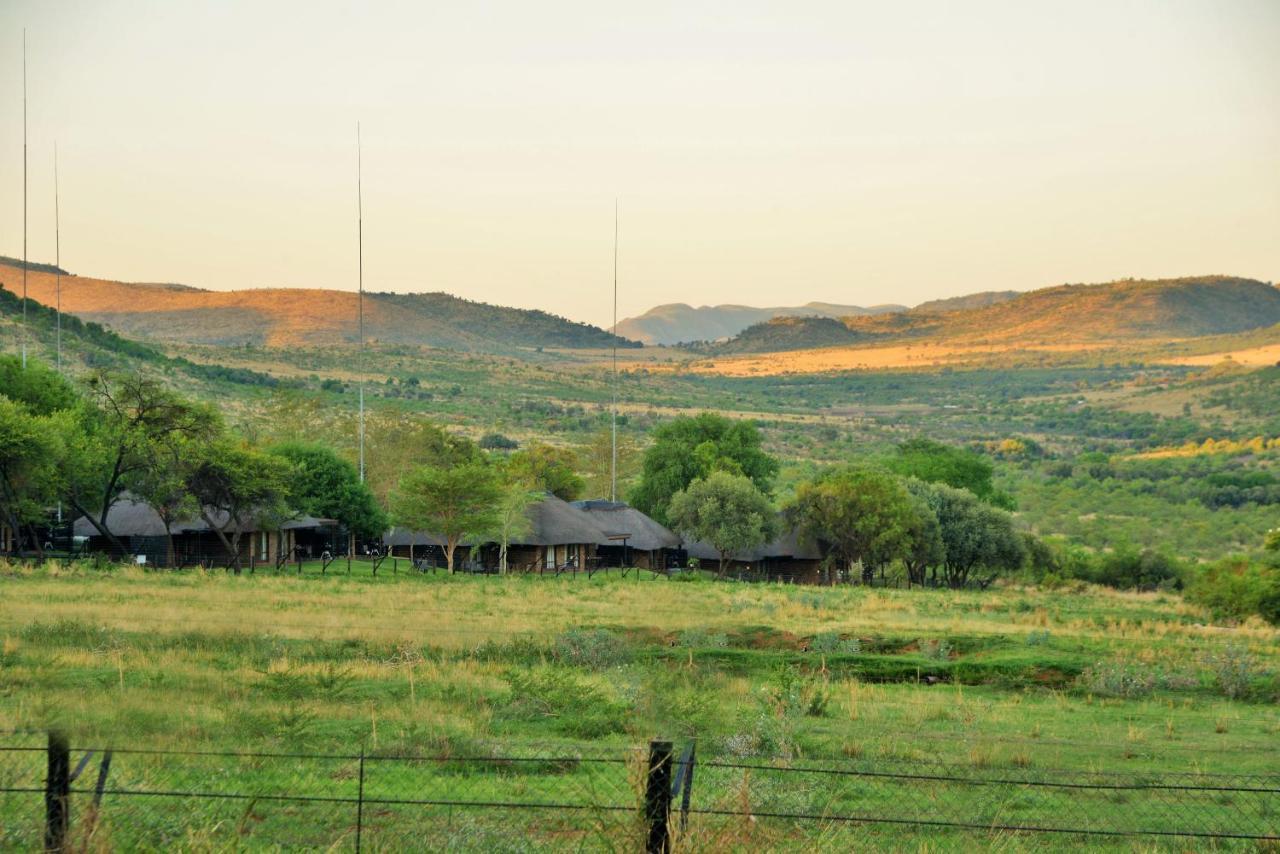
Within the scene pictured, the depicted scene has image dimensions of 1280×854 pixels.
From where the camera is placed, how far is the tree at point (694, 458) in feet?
224

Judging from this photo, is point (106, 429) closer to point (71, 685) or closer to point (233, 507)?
point (233, 507)

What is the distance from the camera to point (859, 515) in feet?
194

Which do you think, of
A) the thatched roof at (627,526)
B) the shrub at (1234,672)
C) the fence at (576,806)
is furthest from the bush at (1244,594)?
the fence at (576,806)

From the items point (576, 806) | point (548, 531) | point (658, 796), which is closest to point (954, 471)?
point (548, 531)

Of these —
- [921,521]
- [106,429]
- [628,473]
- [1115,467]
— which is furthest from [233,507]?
[1115,467]

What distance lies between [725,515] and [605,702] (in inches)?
1656

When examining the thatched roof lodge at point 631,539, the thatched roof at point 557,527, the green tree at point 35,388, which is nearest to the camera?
the green tree at point 35,388

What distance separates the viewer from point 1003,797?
12.4 metres

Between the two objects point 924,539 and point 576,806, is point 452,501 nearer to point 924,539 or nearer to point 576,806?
point 924,539

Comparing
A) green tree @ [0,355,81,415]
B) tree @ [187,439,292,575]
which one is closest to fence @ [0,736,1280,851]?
tree @ [187,439,292,575]

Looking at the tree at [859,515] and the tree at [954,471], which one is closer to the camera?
the tree at [859,515]

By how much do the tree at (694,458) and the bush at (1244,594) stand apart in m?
26.6

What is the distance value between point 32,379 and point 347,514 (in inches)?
565

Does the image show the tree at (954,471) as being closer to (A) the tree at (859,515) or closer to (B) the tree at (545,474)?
(A) the tree at (859,515)
